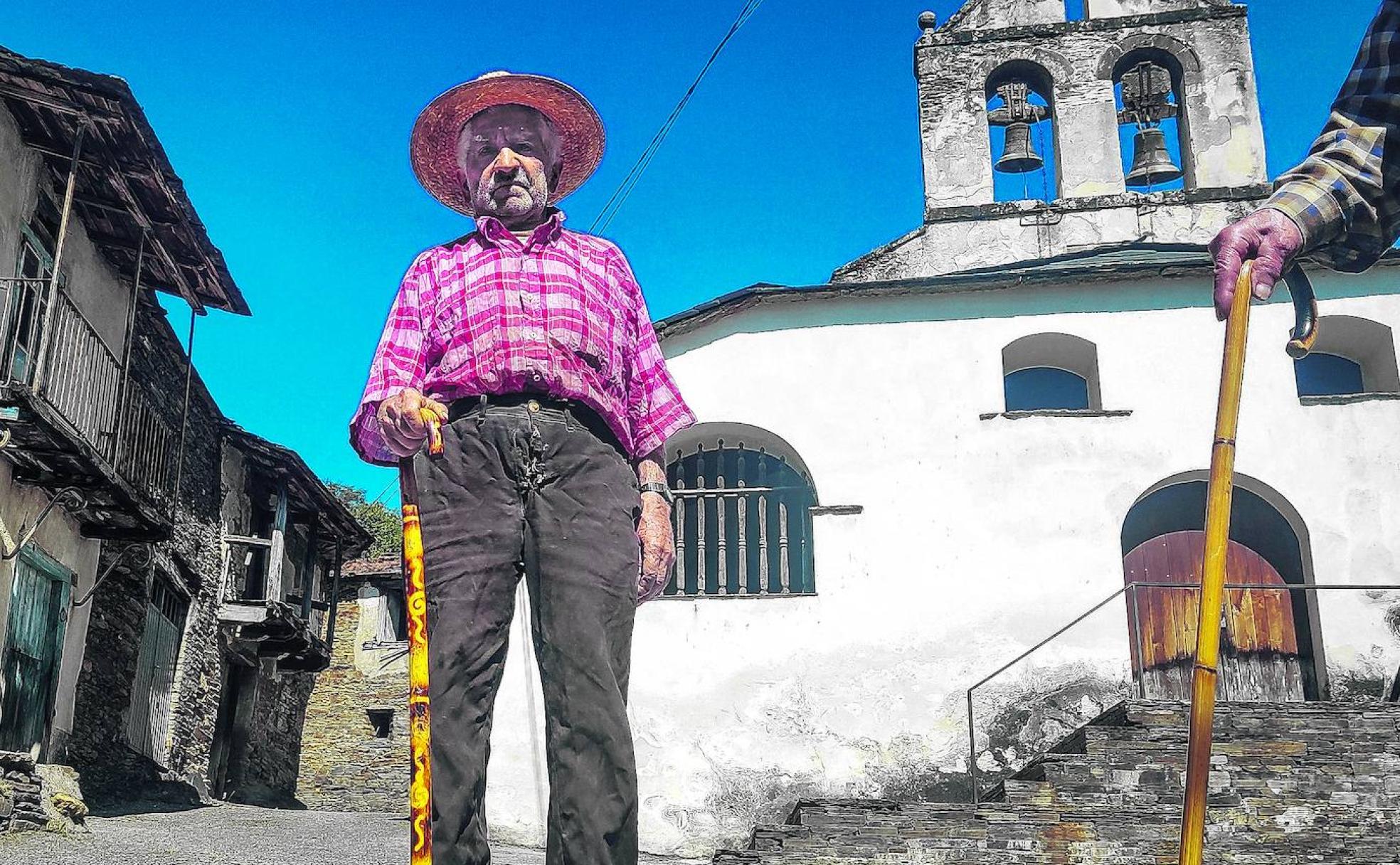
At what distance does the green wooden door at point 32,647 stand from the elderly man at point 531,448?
10.8 metres

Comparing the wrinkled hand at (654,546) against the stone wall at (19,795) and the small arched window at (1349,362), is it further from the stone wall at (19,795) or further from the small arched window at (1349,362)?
the small arched window at (1349,362)

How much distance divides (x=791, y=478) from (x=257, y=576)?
507 inches

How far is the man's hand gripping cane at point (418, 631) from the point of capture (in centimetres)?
288

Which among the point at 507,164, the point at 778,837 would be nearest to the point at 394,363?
the point at 507,164

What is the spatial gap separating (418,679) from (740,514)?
10635 mm

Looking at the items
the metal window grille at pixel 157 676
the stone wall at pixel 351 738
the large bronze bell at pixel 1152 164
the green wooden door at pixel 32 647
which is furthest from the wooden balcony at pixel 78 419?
the stone wall at pixel 351 738

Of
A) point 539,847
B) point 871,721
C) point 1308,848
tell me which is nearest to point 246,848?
point 539,847

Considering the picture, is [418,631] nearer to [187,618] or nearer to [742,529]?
[742,529]

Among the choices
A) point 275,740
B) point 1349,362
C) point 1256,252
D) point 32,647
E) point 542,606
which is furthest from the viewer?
point 275,740

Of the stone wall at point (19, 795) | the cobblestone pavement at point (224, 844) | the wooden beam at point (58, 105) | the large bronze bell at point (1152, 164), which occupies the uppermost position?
the large bronze bell at point (1152, 164)

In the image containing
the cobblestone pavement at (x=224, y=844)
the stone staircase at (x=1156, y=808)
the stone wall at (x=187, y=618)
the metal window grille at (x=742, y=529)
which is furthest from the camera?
the stone wall at (x=187, y=618)

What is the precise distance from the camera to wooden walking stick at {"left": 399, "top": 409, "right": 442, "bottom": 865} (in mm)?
2875

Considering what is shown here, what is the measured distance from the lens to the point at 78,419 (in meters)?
12.3

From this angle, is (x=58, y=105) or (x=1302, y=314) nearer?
(x=1302, y=314)
